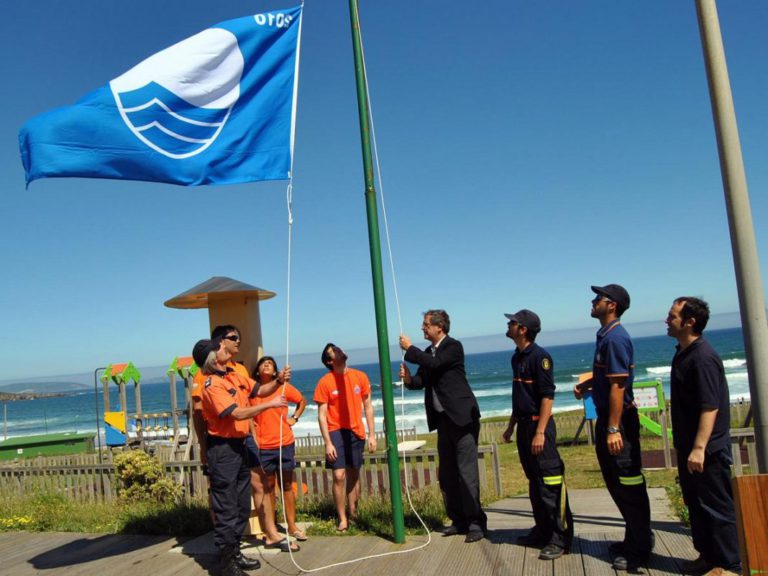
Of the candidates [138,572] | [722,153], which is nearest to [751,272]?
[722,153]

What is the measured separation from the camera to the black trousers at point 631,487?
4.25 m

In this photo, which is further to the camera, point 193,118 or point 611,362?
point 193,118

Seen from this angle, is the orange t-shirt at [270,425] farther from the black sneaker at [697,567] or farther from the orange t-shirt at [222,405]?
the black sneaker at [697,567]

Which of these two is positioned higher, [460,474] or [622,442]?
[622,442]

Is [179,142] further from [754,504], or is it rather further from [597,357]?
[754,504]

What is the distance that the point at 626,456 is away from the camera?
4285mm

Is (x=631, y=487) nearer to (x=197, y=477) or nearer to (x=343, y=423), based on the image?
(x=343, y=423)

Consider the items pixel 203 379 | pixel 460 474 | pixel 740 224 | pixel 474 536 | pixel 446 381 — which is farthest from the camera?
pixel 446 381

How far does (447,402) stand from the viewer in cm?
536

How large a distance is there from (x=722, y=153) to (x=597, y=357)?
158 centimetres

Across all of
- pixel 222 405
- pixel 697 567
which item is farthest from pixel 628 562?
pixel 222 405

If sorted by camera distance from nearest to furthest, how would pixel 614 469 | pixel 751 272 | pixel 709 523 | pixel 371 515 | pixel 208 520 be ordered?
pixel 751 272 < pixel 709 523 < pixel 614 469 < pixel 371 515 < pixel 208 520

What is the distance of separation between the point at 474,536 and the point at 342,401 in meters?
1.71

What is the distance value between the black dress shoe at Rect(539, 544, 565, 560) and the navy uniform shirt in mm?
1033
